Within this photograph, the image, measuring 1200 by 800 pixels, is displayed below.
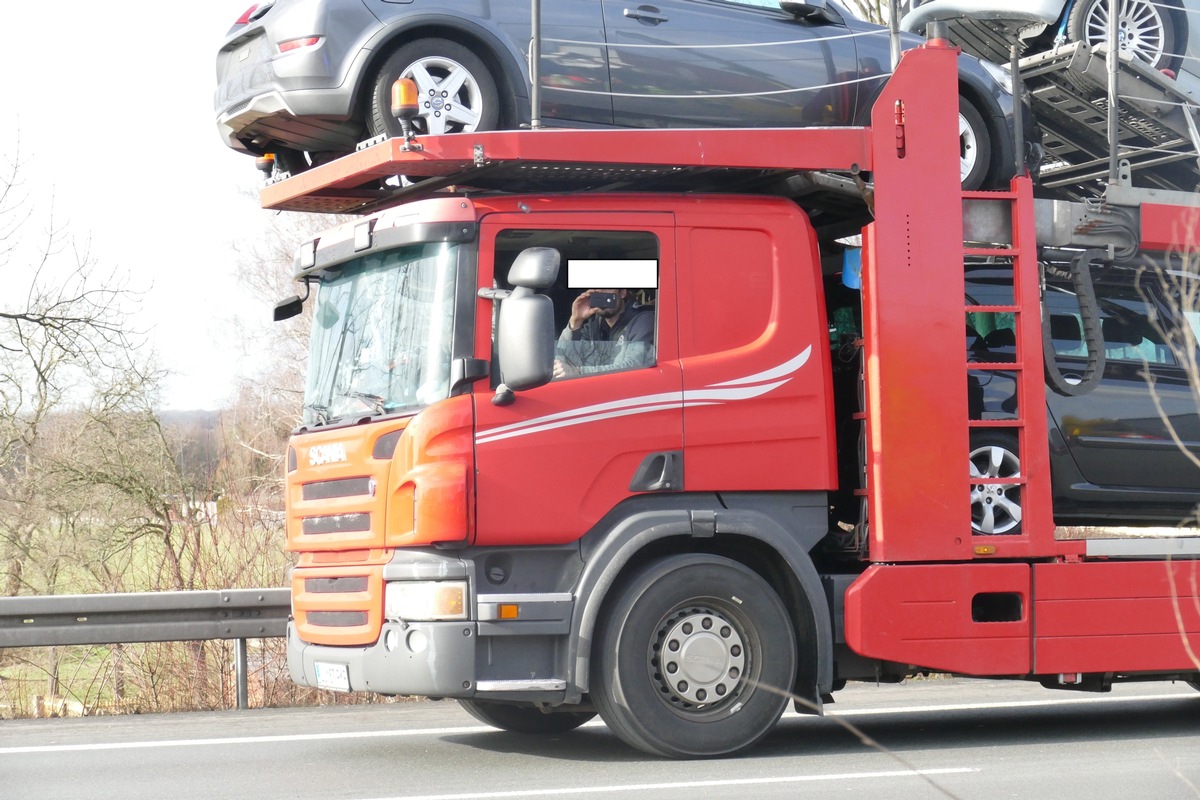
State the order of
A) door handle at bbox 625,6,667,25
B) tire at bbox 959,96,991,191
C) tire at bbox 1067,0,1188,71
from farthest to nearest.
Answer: tire at bbox 1067,0,1188,71
tire at bbox 959,96,991,191
door handle at bbox 625,6,667,25

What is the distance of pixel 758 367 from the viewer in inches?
253

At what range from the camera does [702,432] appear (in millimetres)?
6312

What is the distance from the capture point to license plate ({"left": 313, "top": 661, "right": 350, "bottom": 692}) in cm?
623

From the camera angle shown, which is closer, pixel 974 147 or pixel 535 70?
pixel 535 70

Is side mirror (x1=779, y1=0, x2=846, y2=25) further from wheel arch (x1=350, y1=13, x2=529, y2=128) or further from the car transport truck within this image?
wheel arch (x1=350, y1=13, x2=529, y2=128)

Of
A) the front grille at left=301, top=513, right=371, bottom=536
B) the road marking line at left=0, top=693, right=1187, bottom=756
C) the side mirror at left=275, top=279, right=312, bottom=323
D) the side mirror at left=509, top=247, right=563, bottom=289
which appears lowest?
the road marking line at left=0, top=693, right=1187, bottom=756

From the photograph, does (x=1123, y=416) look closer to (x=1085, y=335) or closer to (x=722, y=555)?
(x=1085, y=335)

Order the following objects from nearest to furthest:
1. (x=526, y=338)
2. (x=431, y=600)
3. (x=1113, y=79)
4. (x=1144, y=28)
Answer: (x=526, y=338)
(x=431, y=600)
(x=1113, y=79)
(x=1144, y=28)

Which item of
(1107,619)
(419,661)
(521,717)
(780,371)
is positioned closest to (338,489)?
(419,661)

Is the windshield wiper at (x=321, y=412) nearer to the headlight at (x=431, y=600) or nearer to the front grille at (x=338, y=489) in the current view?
the front grille at (x=338, y=489)

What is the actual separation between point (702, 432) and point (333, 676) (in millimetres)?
1984

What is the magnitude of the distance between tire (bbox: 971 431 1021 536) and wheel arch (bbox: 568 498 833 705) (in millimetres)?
879

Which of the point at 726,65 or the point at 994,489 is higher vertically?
the point at 726,65

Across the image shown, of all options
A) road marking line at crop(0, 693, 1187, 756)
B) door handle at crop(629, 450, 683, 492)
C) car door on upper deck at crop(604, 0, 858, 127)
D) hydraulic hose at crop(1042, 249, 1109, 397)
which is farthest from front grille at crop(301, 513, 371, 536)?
hydraulic hose at crop(1042, 249, 1109, 397)
